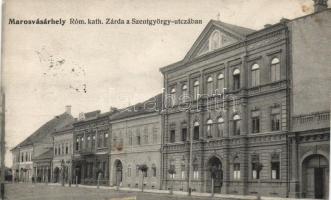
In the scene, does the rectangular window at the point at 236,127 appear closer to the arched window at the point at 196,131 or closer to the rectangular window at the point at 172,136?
the arched window at the point at 196,131

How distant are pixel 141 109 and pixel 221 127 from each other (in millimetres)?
10400

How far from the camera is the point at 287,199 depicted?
2789cm

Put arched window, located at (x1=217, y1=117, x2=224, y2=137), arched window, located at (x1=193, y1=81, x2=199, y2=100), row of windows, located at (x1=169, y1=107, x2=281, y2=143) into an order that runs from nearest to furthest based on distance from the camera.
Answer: row of windows, located at (x1=169, y1=107, x2=281, y2=143) → arched window, located at (x1=217, y1=117, x2=224, y2=137) → arched window, located at (x1=193, y1=81, x2=199, y2=100)

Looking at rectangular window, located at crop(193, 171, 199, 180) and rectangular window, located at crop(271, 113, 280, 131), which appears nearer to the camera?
rectangular window, located at crop(271, 113, 280, 131)

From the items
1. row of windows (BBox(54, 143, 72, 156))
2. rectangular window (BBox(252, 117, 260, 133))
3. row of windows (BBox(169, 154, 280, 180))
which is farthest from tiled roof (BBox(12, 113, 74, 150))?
rectangular window (BBox(252, 117, 260, 133))

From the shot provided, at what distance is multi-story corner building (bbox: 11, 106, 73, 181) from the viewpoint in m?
63.0

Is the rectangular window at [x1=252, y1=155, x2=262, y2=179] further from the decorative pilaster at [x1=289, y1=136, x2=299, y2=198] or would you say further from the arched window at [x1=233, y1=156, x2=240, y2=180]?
the decorative pilaster at [x1=289, y1=136, x2=299, y2=198]

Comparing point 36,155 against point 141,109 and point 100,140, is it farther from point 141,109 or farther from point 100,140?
point 141,109

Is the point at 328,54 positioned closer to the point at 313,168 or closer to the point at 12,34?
the point at 313,168

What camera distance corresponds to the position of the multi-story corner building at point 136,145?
41281 mm

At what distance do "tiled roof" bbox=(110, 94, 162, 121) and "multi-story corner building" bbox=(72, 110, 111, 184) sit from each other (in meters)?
1.77

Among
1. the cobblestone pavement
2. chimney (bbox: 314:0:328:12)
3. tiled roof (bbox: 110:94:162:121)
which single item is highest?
chimney (bbox: 314:0:328:12)

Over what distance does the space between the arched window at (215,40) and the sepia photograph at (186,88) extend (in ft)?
0.31

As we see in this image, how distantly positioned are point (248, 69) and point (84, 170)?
26457 mm
